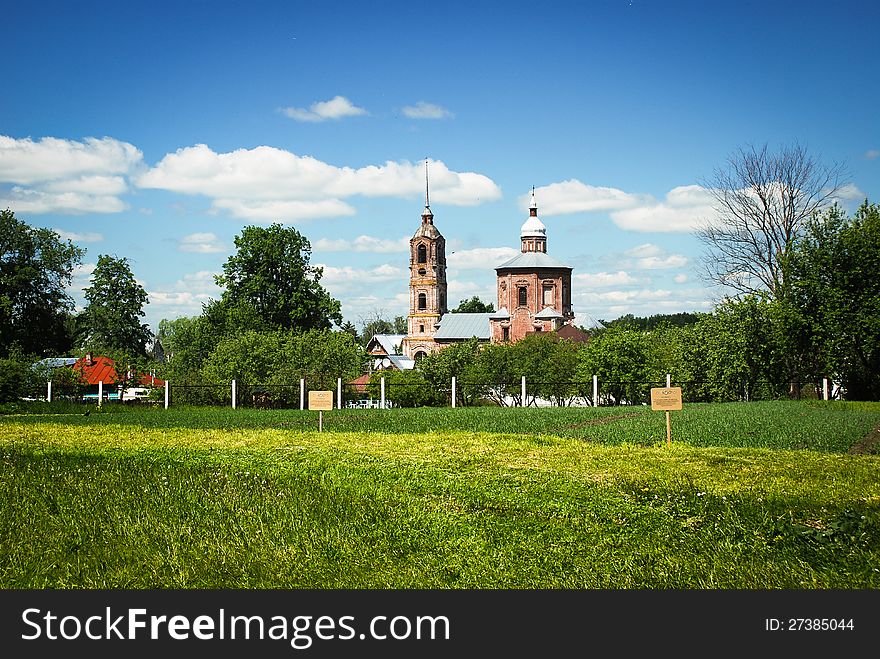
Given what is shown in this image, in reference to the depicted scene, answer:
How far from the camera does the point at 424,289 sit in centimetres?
9306

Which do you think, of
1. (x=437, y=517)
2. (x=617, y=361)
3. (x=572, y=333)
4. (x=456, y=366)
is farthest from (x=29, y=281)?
(x=437, y=517)

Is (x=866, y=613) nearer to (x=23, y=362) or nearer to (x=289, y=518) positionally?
(x=289, y=518)

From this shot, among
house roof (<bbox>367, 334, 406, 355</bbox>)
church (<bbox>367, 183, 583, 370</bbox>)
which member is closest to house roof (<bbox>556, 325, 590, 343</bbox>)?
church (<bbox>367, 183, 583, 370</bbox>)

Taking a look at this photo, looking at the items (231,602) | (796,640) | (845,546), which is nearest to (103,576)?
(231,602)

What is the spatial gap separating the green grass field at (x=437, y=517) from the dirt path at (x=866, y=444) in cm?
228

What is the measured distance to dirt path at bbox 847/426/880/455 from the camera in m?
14.1

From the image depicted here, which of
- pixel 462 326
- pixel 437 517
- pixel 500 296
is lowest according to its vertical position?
pixel 437 517

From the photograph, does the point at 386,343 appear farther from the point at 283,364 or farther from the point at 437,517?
the point at 437,517

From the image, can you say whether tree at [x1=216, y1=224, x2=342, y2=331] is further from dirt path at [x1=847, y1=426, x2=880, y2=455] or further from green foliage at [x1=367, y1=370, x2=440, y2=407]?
dirt path at [x1=847, y1=426, x2=880, y2=455]

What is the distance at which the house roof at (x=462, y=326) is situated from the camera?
89750mm

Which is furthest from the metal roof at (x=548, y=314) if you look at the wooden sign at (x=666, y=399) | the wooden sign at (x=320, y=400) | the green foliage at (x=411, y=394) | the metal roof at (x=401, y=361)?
the wooden sign at (x=666, y=399)

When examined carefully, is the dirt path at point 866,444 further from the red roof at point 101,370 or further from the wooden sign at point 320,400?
the red roof at point 101,370

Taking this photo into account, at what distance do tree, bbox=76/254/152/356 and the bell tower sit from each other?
41.4m

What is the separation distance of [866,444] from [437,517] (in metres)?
10.3
